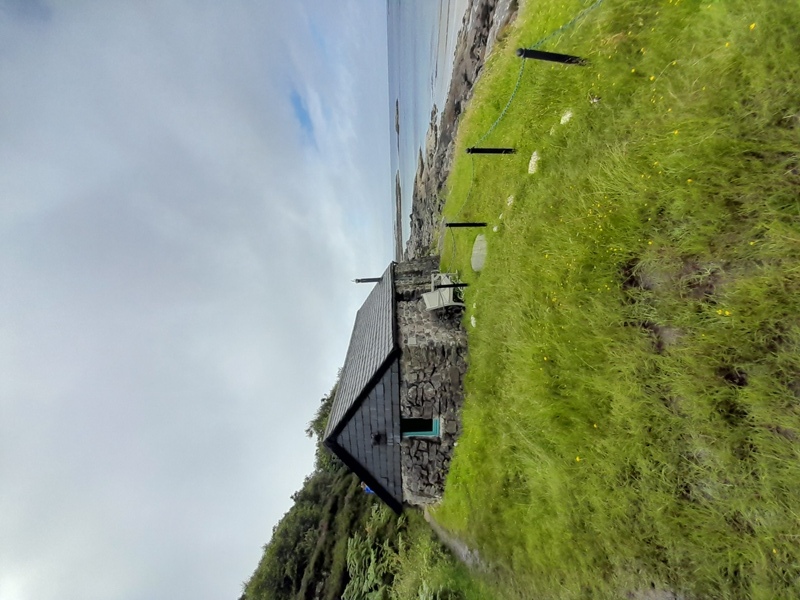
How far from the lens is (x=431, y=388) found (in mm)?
10727

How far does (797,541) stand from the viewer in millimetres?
3807

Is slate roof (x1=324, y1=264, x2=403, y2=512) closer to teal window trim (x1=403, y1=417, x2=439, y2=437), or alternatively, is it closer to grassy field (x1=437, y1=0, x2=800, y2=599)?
teal window trim (x1=403, y1=417, x2=439, y2=437)

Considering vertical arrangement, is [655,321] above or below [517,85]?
below

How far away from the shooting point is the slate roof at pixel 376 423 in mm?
10562

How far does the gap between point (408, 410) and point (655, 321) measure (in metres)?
6.68

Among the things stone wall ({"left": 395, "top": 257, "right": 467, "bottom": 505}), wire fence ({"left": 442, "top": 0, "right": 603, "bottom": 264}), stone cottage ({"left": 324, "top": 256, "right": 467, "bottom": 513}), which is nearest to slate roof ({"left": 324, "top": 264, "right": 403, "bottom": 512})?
stone cottage ({"left": 324, "top": 256, "right": 467, "bottom": 513})

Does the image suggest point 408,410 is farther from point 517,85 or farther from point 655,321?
point 517,85

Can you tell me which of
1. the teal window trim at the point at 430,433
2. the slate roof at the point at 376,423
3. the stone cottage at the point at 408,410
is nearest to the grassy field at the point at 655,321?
the stone cottage at the point at 408,410

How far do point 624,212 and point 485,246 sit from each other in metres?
5.45

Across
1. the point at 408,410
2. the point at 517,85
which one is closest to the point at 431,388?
the point at 408,410

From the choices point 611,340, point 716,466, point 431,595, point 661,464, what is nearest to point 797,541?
point 716,466

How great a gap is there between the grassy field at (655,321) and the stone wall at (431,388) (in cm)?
155

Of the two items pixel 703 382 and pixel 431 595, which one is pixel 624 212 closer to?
pixel 703 382

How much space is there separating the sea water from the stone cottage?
16.3 m
